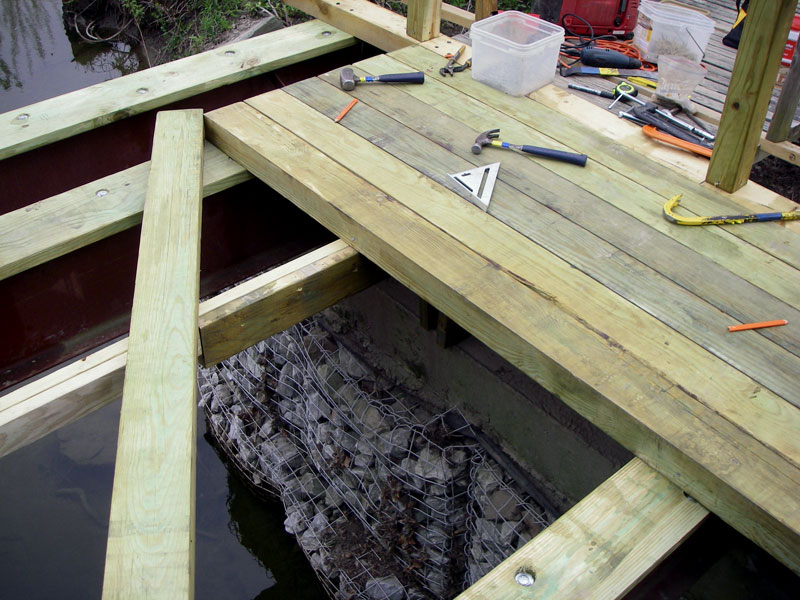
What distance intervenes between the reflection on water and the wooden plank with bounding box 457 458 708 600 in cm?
663

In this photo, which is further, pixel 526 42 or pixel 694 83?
pixel 526 42

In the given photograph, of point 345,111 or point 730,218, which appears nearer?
point 730,218

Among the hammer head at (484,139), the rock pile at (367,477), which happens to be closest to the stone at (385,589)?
the rock pile at (367,477)

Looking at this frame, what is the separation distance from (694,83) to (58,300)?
8.30ft

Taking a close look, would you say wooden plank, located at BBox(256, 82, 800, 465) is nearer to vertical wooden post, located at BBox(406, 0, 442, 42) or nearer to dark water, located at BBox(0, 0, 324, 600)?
vertical wooden post, located at BBox(406, 0, 442, 42)

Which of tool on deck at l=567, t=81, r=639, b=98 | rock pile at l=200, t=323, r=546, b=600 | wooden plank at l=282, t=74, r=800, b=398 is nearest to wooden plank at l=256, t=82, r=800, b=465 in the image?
wooden plank at l=282, t=74, r=800, b=398

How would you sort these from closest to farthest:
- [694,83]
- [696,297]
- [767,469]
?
[767,469] < [696,297] < [694,83]

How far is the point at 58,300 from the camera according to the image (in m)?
2.45

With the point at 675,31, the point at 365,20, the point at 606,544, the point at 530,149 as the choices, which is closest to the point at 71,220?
the point at 530,149

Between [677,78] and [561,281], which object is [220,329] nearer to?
[561,281]

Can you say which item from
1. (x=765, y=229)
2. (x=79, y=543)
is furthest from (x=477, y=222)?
(x=79, y=543)

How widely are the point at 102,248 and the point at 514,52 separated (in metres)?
1.71

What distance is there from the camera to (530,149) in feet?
8.05

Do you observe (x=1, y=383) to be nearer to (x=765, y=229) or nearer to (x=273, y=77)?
(x=273, y=77)
